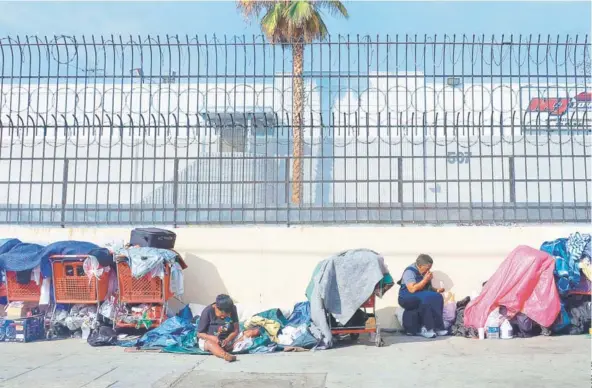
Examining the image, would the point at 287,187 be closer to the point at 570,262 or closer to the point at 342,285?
the point at 342,285

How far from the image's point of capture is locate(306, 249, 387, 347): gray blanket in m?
7.12

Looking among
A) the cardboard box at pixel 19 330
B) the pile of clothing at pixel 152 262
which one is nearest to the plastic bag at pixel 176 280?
the pile of clothing at pixel 152 262

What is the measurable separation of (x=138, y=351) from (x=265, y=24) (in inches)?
434

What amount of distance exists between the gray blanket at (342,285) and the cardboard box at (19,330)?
364 cm

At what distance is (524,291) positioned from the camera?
7516 millimetres

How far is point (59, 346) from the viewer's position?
7332mm

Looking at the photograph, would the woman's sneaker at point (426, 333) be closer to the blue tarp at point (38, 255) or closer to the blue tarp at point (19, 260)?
the blue tarp at point (38, 255)

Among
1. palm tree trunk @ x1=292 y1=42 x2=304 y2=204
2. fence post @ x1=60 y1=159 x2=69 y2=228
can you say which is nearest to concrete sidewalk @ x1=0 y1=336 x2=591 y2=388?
fence post @ x1=60 y1=159 x2=69 y2=228

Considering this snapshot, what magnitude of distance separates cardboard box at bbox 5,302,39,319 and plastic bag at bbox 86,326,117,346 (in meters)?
1.04

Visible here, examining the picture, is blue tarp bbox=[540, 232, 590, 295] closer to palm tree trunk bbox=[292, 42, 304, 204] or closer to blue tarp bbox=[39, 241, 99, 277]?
palm tree trunk bbox=[292, 42, 304, 204]

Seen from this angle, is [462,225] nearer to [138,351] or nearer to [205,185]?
[205,185]

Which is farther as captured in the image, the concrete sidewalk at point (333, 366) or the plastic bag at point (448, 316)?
the plastic bag at point (448, 316)

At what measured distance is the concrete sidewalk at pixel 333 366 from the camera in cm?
545

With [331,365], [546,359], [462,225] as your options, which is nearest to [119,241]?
[331,365]
